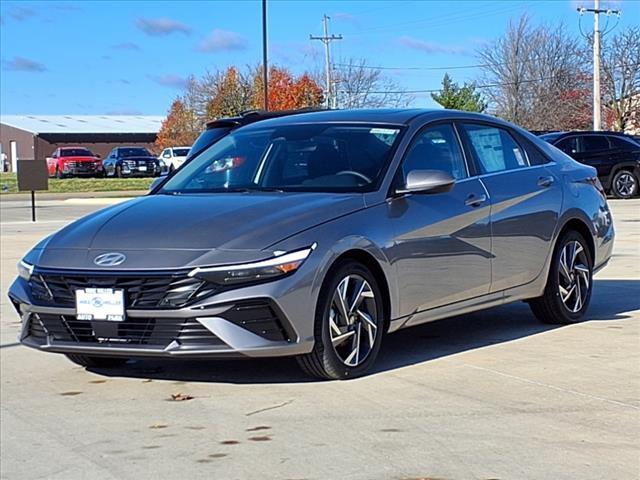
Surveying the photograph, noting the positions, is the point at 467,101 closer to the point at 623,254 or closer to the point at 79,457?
the point at 623,254

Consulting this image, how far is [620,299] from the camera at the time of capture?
904cm

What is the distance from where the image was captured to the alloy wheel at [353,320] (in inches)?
230

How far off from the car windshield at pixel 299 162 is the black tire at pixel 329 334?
2.00 ft

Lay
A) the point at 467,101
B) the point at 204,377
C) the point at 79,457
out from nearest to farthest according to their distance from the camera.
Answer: the point at 79,457 → the point at 204,377 → the point at 467,101

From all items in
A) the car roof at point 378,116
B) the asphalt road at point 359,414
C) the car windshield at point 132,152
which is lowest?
the asphalt road at point 359,414

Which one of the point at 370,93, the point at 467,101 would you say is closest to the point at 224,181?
the point at 467,101

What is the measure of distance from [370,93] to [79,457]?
63341 mm

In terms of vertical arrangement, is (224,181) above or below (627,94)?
below

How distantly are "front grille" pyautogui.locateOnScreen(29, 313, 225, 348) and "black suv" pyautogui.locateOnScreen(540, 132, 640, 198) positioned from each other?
20409 millimetres

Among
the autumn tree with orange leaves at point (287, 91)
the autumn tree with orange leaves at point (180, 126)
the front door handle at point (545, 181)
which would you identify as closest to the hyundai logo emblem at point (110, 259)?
the front door handle at point (545, 181)

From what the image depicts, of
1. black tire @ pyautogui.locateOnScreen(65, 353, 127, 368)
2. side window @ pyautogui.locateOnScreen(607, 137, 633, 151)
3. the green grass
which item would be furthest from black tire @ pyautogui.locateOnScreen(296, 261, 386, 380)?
the green grass

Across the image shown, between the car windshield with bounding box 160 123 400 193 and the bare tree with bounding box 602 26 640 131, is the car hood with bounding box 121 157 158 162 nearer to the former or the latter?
the bare tree with bounding box 602 26 640 131

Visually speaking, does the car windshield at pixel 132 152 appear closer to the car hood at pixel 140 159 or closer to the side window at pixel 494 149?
the car hood at pixel 140 159

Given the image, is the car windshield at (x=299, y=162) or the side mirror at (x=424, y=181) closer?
the side mirror at (x=424, y=181)
